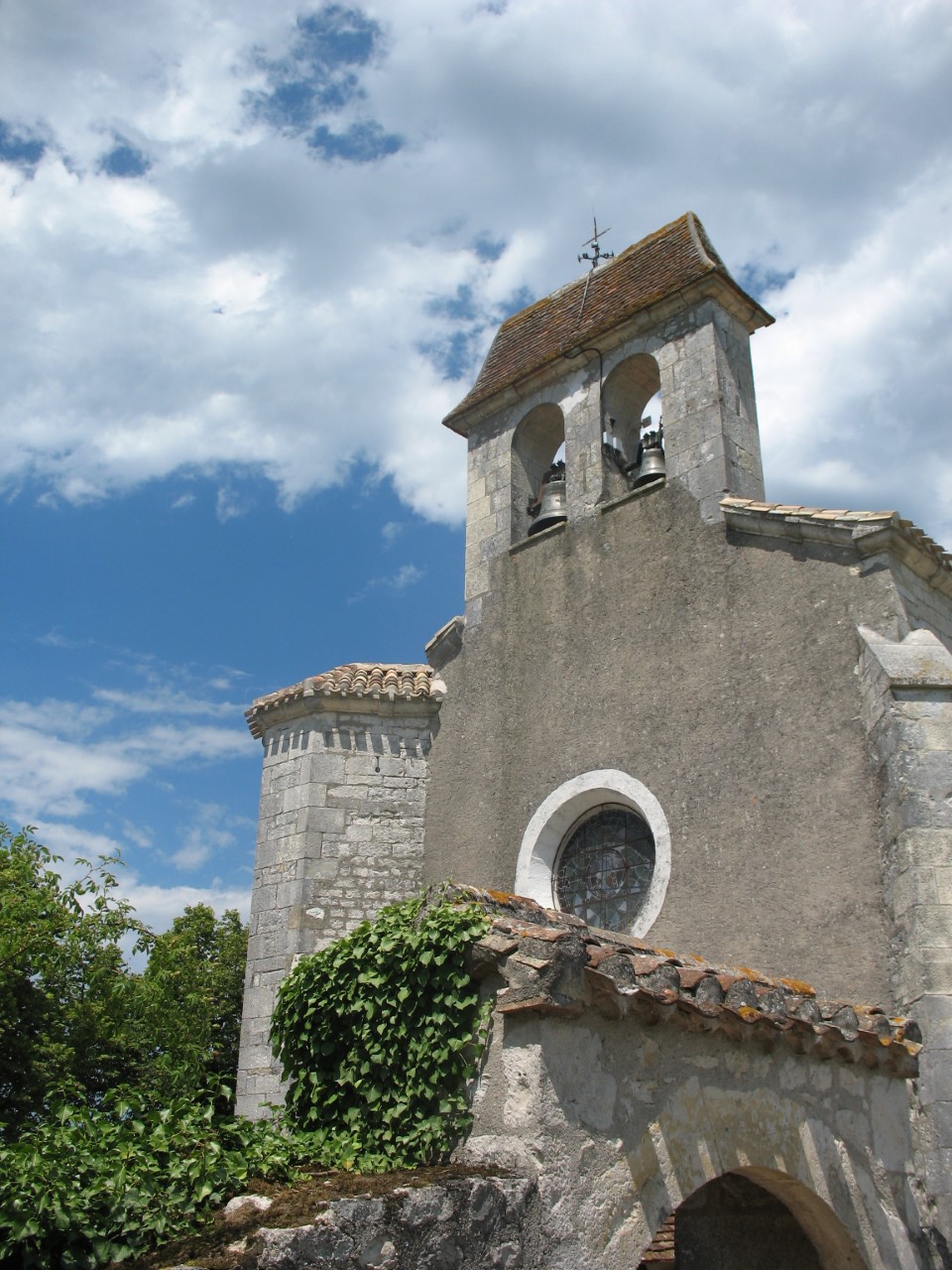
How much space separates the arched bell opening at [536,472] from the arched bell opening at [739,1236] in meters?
6.06

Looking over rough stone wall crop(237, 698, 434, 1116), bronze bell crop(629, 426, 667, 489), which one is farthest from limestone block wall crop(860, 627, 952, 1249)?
rough stone wall crop(237, 698, 434, 1116)

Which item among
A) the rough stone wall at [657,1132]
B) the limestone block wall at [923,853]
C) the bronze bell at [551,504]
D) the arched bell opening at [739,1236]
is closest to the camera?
the rough stone wall at [657,1132]

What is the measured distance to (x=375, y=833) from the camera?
Answer: 10.2 m

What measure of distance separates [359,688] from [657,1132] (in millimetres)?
6667

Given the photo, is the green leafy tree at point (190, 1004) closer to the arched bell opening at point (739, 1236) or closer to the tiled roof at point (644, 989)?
the tiled roof at point (644, 989)

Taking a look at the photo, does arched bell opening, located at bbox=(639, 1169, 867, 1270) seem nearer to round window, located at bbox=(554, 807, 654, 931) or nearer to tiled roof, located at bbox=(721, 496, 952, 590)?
round window, located at bbox=(554, 807, 654, 931)

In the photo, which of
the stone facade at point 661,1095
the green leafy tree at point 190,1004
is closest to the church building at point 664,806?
the stone facade at point 661,1095

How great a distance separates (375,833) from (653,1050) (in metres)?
6.01

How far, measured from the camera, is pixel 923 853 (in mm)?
6832

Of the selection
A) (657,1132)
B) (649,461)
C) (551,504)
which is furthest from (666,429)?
(657,1132)

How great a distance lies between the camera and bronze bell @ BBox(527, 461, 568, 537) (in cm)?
1071

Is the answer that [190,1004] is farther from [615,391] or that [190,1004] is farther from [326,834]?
[615,391]

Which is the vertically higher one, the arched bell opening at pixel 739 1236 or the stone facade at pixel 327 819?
the stone facade at pixel 327 819

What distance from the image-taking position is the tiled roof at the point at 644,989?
4102mm
